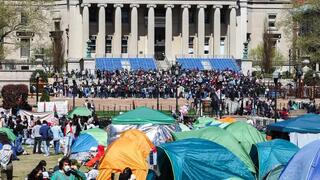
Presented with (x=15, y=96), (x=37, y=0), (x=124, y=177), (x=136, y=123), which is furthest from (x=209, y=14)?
(x=124, y=177)

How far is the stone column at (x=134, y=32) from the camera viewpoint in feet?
293

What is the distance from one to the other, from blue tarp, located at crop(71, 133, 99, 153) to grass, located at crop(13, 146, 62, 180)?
87cm

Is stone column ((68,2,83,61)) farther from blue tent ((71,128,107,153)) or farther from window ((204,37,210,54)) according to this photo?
blue tent ((71,128,107,153))

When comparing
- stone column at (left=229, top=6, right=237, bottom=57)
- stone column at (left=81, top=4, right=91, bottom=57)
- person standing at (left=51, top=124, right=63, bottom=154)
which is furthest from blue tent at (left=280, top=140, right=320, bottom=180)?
stone column at (left=229, top=6, right=237, bottom=57)

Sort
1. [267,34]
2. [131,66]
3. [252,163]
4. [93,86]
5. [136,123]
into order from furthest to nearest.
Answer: [267,34] < [131,66] < [93,86] < [136,123] < [252,163]

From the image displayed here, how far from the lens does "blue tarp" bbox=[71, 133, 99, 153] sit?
3020 cm

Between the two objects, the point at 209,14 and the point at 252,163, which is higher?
the point at 209,14

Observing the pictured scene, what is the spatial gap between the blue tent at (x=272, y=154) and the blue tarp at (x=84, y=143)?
27.0 feet

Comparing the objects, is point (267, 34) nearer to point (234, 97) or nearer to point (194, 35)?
point (194, 35)

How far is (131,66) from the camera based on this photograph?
82125mm

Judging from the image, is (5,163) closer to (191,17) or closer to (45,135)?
(45,135)

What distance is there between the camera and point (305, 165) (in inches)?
620

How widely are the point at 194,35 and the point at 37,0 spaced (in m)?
29.0

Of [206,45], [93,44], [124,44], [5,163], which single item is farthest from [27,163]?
[206,45]
